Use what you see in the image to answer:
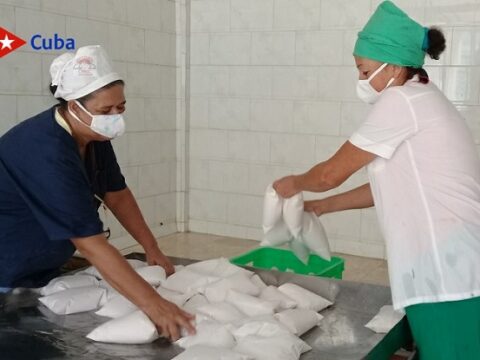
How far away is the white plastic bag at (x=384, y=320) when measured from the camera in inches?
62.2

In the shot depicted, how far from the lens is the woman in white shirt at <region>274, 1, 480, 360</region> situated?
5.09ft

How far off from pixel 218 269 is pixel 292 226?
286 millimetres

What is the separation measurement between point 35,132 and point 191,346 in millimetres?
737

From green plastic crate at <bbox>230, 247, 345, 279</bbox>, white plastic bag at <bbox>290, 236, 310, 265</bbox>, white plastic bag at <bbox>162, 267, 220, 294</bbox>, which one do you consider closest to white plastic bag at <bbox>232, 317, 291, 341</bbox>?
white plastic bag at <bbox>162, 267, 220, 294</bbox>

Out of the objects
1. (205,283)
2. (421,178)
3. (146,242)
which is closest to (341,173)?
(421,178)

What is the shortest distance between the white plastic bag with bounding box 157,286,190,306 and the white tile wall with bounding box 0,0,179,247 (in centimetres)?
181

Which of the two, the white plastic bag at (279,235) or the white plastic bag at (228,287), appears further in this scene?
the white plastic bag at (279,235)

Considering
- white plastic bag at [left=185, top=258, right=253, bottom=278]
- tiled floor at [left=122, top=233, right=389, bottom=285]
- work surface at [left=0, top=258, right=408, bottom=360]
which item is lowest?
tiled floor at [left=122, top=233, right=389, bottom=285]

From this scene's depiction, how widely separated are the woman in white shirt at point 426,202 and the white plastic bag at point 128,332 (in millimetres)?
654

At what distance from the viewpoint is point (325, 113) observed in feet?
13.4

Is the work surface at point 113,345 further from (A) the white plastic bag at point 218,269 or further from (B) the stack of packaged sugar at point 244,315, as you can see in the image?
(A) the white plastic bag at point 218,269
